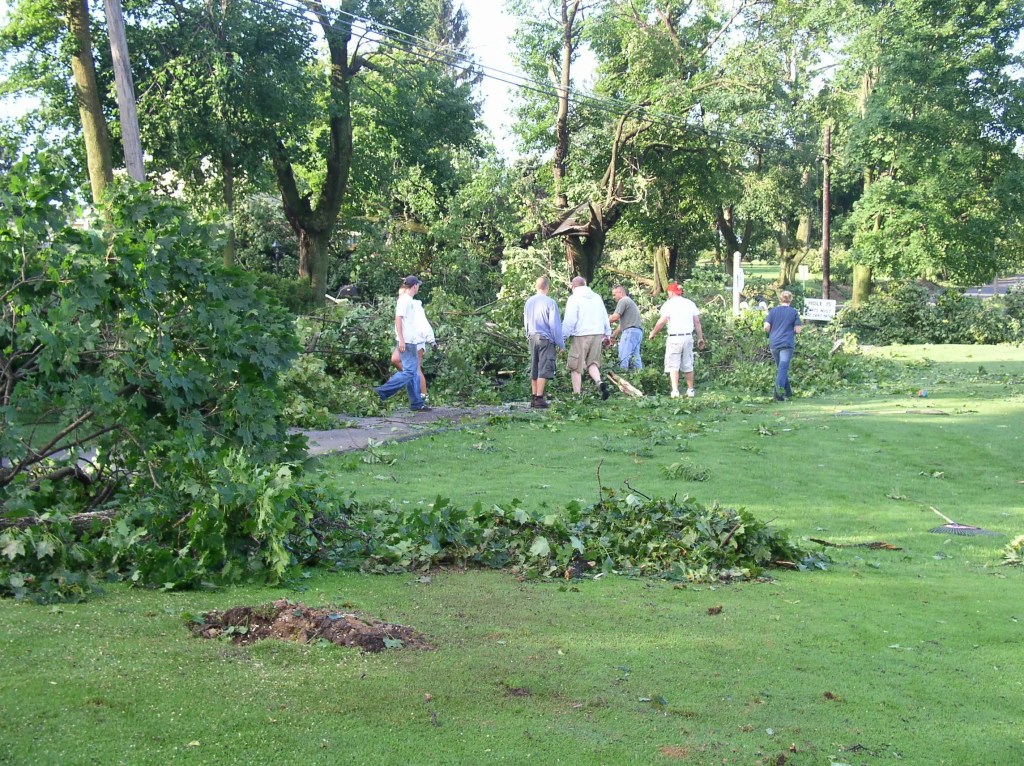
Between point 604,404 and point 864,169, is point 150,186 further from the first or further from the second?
point 864,169

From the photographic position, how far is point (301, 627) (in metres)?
4.72

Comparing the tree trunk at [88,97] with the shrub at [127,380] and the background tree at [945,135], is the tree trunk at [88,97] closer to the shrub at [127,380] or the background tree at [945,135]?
the shrub at [127,380]

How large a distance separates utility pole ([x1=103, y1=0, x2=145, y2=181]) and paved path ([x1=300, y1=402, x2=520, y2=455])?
443cm

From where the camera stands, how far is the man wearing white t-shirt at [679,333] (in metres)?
16.8

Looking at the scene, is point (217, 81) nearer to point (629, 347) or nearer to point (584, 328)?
point (629, 347)

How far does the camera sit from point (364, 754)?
358 cm

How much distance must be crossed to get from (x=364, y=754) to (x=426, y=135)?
2561 centimetres

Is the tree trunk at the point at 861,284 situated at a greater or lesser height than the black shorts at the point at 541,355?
greater

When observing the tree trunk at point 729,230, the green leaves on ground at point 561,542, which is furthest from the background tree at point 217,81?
the tree trunk at point 729,230

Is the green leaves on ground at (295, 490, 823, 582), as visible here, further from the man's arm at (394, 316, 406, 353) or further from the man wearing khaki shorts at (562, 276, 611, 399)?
the man wearing khaki shorts at (562, 276, 611, 399)

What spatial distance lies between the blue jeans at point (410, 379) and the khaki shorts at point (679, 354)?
4717mm

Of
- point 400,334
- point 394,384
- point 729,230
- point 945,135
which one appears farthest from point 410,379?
point 729,230

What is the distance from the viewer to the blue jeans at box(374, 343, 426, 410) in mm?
14297

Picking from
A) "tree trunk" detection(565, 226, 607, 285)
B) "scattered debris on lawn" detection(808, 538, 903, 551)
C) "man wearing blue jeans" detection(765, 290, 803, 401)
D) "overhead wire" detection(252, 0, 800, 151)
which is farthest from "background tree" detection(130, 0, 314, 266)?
"scattered debris on lawn" detection(808, 538, 903, 551)
